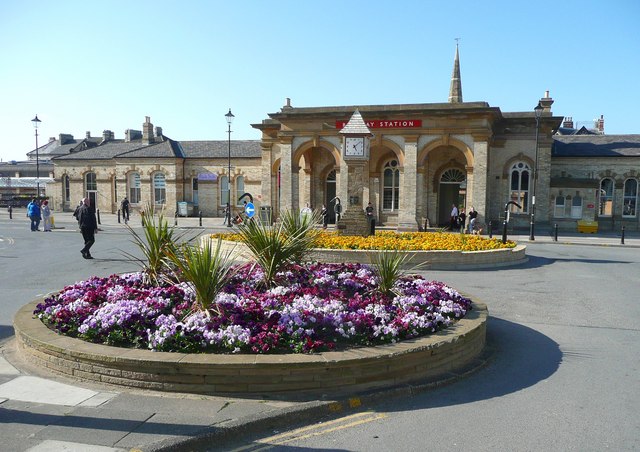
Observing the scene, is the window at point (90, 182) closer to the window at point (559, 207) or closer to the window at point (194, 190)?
the window at point (194, 190)

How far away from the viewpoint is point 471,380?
6.06 metres

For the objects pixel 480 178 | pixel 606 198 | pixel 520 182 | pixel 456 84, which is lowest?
pixel 606 198

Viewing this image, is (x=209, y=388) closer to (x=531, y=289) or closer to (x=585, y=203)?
(x=531, y=289)

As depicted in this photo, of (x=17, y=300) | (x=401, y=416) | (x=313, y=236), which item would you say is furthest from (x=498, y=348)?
(x=17, y=300)

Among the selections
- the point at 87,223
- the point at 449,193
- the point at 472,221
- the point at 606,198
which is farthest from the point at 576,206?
the point at 87,223

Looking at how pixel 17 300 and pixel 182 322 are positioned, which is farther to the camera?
pixel 17 300

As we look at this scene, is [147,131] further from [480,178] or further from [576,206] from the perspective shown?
[576,206]

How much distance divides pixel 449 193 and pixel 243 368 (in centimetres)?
2925

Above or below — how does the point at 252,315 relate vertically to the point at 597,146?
below

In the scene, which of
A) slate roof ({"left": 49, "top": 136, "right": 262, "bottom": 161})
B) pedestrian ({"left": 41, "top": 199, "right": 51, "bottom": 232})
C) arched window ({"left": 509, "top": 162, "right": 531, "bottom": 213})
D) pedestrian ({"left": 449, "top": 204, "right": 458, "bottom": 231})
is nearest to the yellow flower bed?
pedestrian ({"left": 449, "top": 204, "right": 458, "bottom": 231})

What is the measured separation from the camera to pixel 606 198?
32.0 metres

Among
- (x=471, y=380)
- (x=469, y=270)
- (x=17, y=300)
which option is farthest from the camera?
(x=469, y=270)

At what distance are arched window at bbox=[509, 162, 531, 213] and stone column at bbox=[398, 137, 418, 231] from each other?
620cm

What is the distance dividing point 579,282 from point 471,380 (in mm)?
8344
